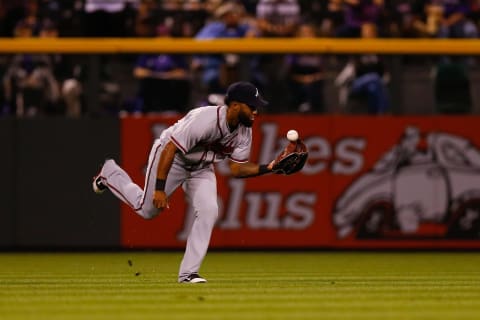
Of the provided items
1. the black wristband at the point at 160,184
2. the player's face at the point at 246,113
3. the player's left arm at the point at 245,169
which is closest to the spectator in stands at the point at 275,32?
the player's left arm at the point at 245,169

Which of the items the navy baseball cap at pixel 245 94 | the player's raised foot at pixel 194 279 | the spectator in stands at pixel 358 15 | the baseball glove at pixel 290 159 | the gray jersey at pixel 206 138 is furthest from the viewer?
the spectator in stands at pixel 358 15

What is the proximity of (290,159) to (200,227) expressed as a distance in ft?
3.31

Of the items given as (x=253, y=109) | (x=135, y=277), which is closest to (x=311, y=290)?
(x=253, y=109)

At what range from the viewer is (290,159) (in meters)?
11.3

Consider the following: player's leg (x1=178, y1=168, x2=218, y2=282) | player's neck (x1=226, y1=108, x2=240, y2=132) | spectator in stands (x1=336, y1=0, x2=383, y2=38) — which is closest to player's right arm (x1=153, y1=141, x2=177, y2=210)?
player's leg (x1=178, y1=168, x2=218, y2=282)

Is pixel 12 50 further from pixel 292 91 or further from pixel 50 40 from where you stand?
pixel 292 91

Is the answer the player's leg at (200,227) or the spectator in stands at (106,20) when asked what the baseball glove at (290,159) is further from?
the spectator in stands at (106,20)

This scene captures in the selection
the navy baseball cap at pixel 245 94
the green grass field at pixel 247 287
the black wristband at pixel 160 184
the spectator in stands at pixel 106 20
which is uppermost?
the spectator in stands at pixel 106 20

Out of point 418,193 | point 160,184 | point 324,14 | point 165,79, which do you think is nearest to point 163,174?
point 160,184

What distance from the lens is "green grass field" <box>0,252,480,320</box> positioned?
854 cm

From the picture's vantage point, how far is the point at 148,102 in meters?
17.4

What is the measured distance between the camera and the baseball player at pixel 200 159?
35.9 feet

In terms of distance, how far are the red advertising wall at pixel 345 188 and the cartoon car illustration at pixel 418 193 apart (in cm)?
1

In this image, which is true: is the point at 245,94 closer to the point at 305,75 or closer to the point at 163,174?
the point at 163,174
